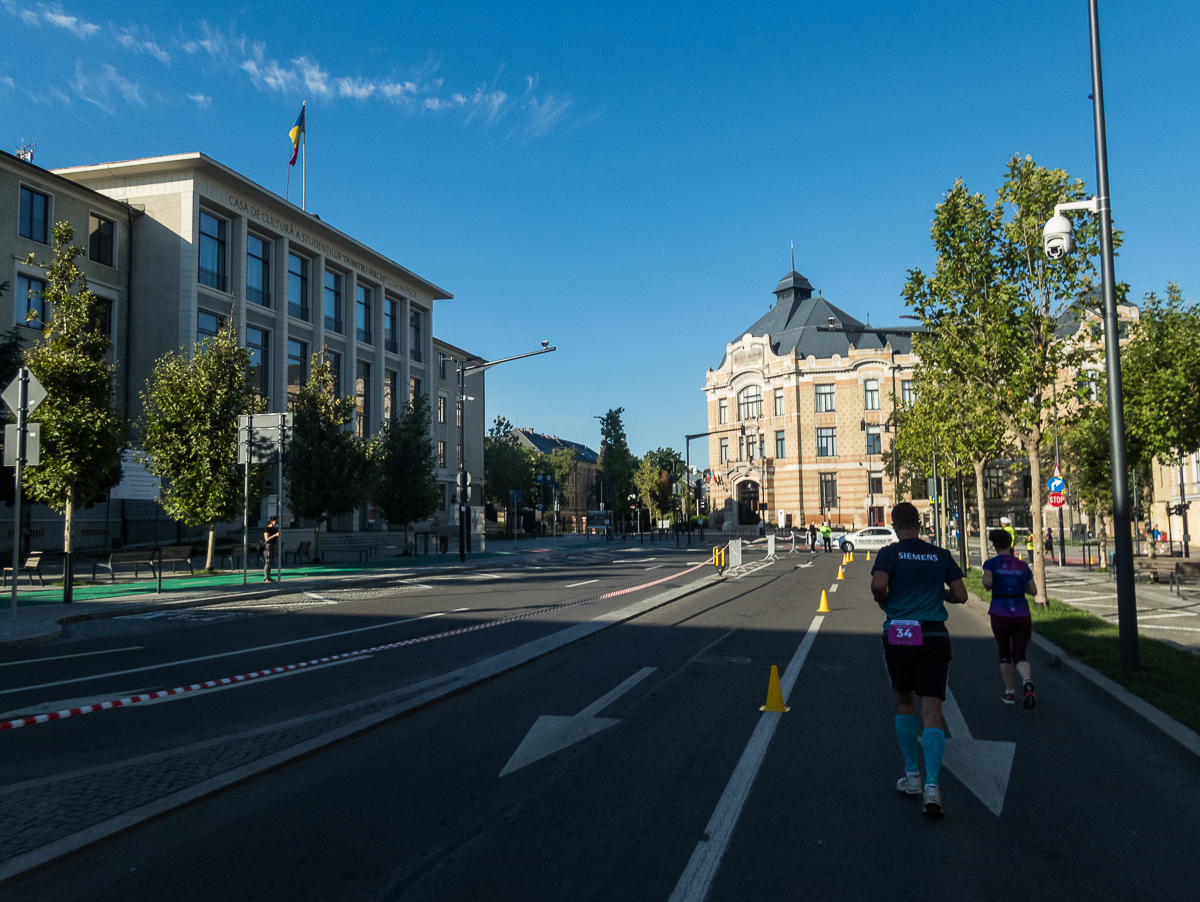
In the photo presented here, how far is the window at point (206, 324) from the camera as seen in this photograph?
124ft

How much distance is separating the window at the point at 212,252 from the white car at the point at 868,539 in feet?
119

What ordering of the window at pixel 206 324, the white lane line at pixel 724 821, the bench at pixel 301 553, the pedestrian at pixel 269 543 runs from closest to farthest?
1. the white lane line at pixel 724 821
2. the pedestrian at pixel 269 543
3. the bench at pixel 301 553
4. the window at pixel 206 324

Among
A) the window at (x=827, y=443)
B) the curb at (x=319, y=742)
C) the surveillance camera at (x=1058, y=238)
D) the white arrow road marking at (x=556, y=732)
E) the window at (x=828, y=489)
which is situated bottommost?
the white arrow road marking at (x=556, y=732)

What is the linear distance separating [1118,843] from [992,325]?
13.9 metres

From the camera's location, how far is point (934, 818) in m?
4.78

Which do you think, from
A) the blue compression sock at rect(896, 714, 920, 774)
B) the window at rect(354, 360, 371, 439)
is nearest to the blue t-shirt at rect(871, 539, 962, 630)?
the blue compression sock at rect(896, 714, 920, 774)

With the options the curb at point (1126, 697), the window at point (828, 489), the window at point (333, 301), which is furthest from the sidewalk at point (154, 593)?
the window at point (828, 489)

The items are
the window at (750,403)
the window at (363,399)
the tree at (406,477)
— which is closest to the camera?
the tree at (406,477)

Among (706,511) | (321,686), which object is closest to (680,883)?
(321,686)

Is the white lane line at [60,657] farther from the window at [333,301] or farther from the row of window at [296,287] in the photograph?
the window at [333,301]

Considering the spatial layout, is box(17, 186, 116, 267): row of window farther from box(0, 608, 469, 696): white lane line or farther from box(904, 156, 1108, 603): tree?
box(904, 156, 1108, 603): tree

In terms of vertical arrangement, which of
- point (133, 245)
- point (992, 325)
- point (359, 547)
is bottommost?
point (359, 547)

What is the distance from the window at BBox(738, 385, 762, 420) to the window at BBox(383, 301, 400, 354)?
37792 mm

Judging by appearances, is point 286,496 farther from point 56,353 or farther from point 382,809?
point 382,809
